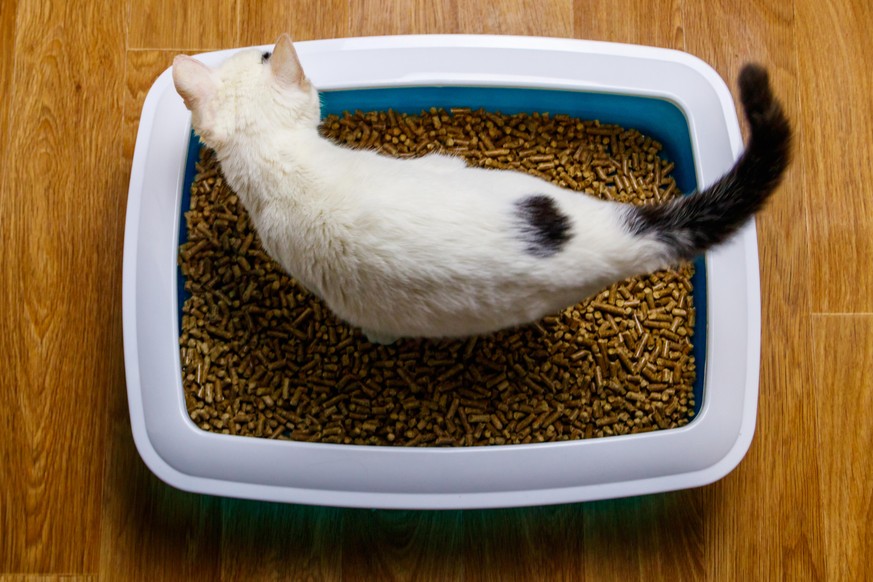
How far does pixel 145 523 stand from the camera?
1.21m

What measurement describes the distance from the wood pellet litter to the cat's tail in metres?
0.34

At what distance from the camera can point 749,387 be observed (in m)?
1.08

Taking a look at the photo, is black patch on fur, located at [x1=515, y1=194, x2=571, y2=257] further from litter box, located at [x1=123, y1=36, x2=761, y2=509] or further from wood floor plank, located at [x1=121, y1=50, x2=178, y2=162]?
wood floor plank, located at [x1=121, y1=50, x2=178, y2=162]

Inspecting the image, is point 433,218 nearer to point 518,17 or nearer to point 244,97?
point 244,97

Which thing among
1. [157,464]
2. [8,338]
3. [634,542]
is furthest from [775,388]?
[8,338]

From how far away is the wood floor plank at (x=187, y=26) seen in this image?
1.29m

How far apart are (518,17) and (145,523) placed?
3.89ft

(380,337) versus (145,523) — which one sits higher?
(380,337)

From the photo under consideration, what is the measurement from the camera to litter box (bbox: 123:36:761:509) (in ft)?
3.44

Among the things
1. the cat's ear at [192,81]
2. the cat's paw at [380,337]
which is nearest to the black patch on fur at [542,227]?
the cat's paw at [380,337]

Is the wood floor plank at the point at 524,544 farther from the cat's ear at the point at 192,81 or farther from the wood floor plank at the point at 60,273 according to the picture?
the cat's ear at the point at 192,81

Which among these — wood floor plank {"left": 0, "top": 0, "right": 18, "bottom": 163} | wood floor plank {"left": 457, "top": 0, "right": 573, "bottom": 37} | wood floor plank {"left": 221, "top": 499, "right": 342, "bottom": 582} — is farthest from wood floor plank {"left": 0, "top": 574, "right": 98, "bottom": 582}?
wood floor plank {"left": 457, "top": 0, "right": 573, "bottom": 37}

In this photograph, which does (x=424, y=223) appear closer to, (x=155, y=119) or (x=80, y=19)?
(x=155, y=119)

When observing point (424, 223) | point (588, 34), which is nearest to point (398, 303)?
point (424, 223)
